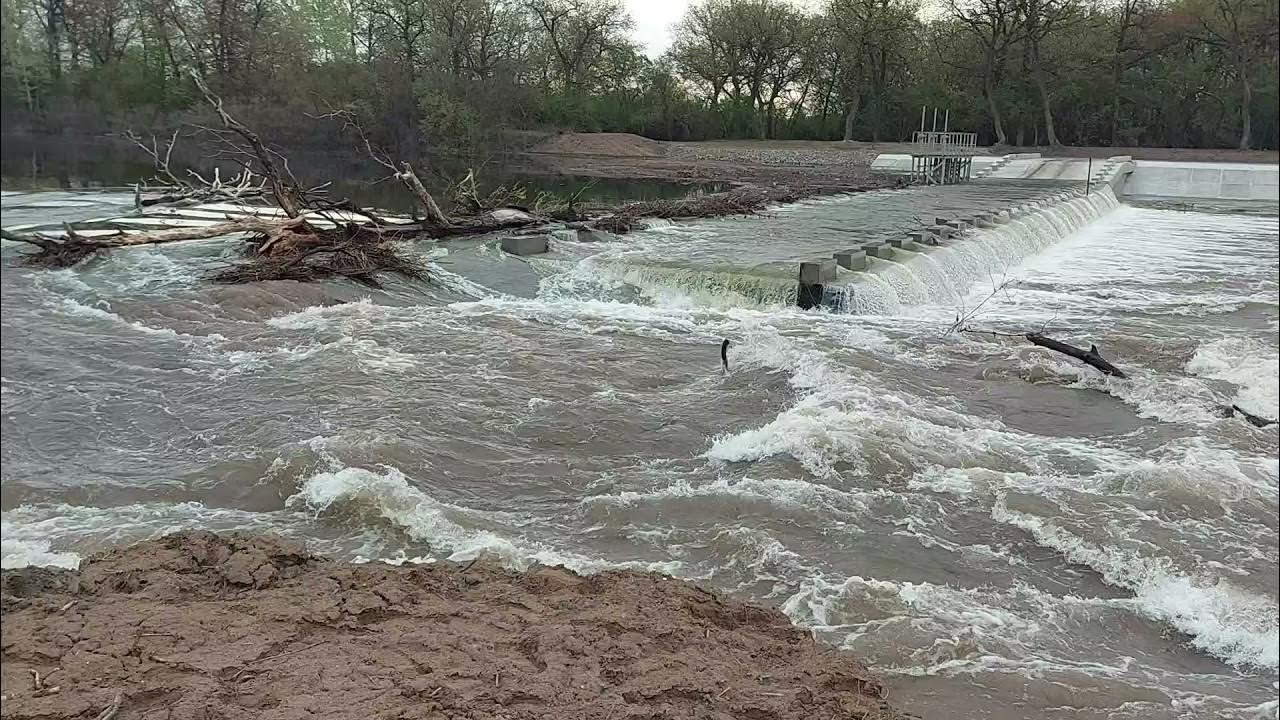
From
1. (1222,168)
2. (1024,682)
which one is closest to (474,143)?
(1024,682)

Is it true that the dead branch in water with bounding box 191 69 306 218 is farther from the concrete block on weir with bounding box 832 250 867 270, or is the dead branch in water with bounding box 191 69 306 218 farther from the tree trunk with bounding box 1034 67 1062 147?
the tree trunk with bounding box 1034 67 1062 147

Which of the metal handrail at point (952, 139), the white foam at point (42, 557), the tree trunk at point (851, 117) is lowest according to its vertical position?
the white foam at point (42, 557)

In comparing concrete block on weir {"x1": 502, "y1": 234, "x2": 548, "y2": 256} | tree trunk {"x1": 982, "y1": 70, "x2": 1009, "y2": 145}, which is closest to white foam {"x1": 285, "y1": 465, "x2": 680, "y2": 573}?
concrete block on weir {"x1": 502, "y1": 234, "x2": 548, "y2": 256}

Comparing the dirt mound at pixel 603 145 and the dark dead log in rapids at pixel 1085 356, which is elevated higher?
the dirt mound at pixel 603 145

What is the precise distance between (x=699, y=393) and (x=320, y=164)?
8.09 meters

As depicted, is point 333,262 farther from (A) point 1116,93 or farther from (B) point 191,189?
(A) point 1116,93

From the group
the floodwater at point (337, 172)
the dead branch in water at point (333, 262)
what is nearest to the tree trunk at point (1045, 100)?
the dead branch in water at point (333, 262)

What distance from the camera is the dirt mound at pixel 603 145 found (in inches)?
605

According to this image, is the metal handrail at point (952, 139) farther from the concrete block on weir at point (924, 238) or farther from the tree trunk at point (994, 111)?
the concrete block on weir at point (924, 238)

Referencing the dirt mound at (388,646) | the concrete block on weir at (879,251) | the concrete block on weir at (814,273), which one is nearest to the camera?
the dirt mound at (388,646)

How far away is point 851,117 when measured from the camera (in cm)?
3653

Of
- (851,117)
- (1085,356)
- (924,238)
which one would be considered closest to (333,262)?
(1085,356)

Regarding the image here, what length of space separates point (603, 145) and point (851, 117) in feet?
54.1

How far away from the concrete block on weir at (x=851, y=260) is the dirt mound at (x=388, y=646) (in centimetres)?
701
